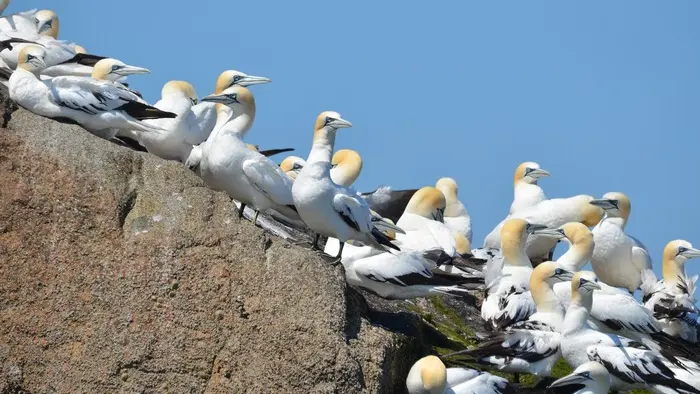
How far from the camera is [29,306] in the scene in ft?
40.1

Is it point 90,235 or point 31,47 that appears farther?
point 31,47

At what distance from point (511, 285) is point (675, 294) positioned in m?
2.19

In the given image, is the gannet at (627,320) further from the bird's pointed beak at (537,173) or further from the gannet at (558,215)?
the bird's pointed beak at (537,173)

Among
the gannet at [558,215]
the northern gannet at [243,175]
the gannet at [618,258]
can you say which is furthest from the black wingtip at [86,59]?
the gannet at [618,258]

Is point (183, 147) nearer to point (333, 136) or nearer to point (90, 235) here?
point (333, 136)

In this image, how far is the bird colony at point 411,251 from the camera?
13.6 meters

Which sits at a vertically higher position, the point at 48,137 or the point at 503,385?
the point at 48,137

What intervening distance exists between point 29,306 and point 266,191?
2525 millimetres

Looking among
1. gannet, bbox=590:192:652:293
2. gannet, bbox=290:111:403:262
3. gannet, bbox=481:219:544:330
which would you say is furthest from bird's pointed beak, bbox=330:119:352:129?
gannet, bbox=590:192:652:293

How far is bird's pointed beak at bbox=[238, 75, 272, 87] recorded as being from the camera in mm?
15062

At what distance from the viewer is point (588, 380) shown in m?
13.6

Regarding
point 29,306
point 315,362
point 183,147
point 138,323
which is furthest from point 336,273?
point 183,147

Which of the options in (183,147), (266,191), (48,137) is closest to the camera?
(48,137)

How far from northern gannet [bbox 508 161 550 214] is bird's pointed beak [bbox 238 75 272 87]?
6.07 metres
